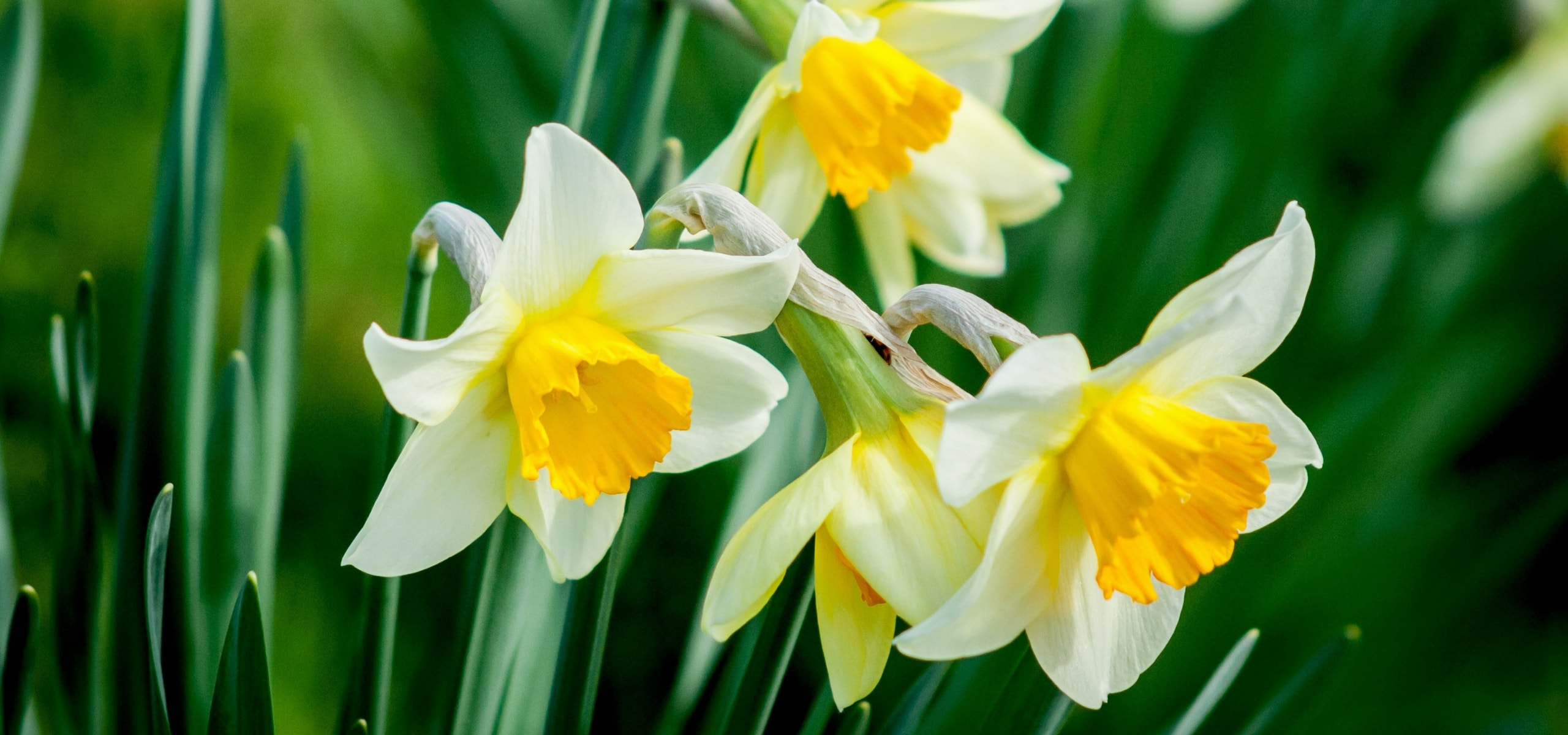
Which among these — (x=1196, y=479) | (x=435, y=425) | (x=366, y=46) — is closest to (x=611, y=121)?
(x=435, y=425)

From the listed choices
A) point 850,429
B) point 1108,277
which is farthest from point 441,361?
point 1108,277

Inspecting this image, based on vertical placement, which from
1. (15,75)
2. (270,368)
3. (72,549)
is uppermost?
(15,75)

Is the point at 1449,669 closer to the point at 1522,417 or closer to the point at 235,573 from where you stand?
the point at 1522,417

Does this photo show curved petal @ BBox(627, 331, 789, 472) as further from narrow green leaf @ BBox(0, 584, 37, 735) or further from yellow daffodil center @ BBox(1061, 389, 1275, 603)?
→ narrow green leaf @ BBox(0, 584, 37, 735)

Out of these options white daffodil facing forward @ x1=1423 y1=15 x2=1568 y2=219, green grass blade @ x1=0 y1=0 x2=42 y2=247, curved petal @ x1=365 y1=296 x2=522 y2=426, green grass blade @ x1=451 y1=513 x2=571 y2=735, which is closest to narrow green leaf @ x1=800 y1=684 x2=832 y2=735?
green grass blade @ x1=451 y1=513 x2=571 y2=735

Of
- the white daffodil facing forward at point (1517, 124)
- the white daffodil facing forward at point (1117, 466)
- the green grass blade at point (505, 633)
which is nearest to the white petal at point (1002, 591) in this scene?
the white daffodil facing forward at point (1117, 466)

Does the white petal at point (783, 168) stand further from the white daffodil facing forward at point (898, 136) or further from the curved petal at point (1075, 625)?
the curved petal at point (1075, 625)

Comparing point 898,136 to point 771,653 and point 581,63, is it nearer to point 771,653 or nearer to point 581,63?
point 581,63
